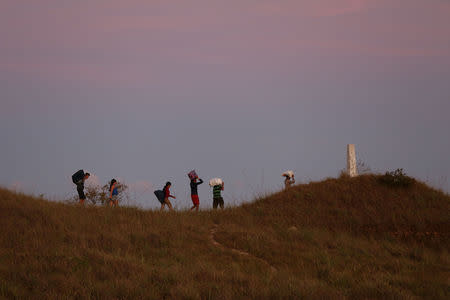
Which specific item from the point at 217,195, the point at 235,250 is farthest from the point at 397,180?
the point at 235,250

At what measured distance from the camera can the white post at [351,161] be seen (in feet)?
78.7

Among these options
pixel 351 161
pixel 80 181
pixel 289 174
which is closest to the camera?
pixel 80 181

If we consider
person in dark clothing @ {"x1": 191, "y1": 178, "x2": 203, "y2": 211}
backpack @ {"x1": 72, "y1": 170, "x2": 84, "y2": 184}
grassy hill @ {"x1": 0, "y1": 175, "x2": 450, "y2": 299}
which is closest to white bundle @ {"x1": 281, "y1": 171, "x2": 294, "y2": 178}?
grassy hill @ {"x1": 0, "y1": 175, "x2": 450, "y2": 299}

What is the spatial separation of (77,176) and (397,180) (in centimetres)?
1576

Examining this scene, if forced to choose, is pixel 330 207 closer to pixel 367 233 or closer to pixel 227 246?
pixel 367 233

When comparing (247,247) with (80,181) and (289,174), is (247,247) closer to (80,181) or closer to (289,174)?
(289,174)

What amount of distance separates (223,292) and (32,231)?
838 centimetres

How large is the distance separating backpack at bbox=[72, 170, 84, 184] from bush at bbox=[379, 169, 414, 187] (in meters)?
14.9

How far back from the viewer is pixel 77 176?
21578 millimetres

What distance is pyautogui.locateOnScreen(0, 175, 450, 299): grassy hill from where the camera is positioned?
10.1 meters

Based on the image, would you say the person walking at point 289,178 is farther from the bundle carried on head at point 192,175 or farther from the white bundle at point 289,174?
the bundle carried on head at point 192,175

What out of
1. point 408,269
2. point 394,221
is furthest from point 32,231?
point 394,221

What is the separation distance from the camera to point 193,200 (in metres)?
21.5

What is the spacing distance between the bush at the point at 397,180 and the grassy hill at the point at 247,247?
331 mm
